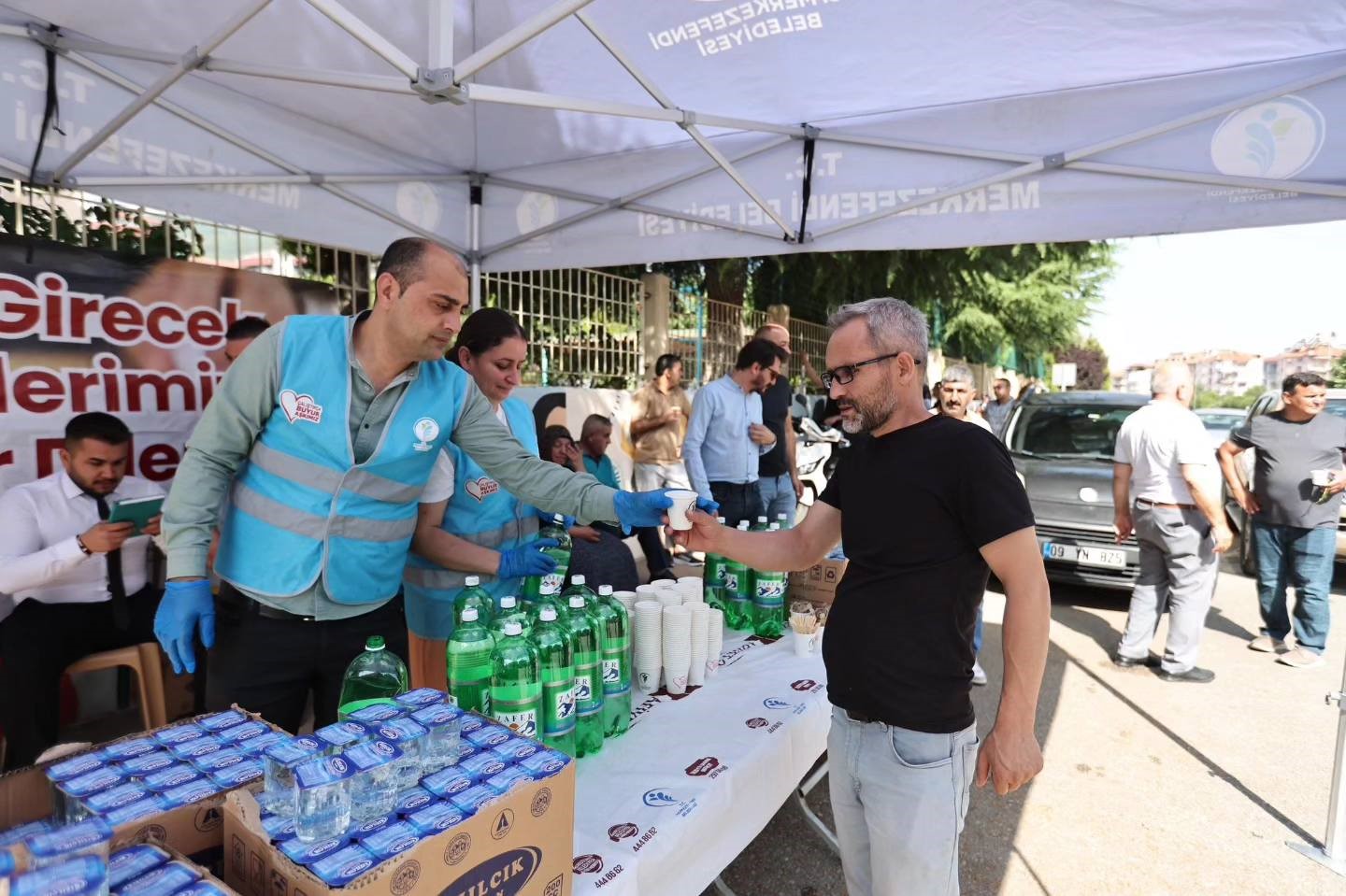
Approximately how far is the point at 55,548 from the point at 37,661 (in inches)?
20.2

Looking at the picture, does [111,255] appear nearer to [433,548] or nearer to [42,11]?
[42,11]

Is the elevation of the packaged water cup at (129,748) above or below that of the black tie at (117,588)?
above

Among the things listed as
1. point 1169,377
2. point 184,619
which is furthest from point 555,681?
point 1169,377

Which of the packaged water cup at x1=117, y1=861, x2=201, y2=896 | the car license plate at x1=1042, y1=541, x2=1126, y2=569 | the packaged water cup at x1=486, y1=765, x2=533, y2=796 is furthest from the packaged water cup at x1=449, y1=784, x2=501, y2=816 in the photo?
the car license plate at x1=1042, y1=541, x2=1126, y2=569

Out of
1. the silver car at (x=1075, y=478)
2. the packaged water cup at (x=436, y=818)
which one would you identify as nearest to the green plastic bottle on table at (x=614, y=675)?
the packaged water cup at (x=436, y=818)

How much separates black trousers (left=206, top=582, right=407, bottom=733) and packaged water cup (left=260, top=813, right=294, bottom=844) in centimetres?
91

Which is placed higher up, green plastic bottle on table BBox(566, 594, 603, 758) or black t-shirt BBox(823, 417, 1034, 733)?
black t-shirt BBox(823, 417, 1034, 733)

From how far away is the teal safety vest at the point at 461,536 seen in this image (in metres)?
2.71

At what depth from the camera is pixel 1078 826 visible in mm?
3299

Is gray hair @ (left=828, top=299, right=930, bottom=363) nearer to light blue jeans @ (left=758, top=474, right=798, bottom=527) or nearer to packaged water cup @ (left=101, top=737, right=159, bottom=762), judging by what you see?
packaged water cup @ (left=101, top=737, right=159, bottom=762)

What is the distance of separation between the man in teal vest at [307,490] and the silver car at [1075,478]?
5292 millimetres

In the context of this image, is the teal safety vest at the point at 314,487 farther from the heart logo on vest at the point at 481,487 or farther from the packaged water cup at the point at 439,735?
the packaged water cup at the point at 439,735

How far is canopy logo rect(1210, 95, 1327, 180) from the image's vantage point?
10.1 ft

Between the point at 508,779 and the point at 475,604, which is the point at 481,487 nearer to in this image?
the point at 475,604
